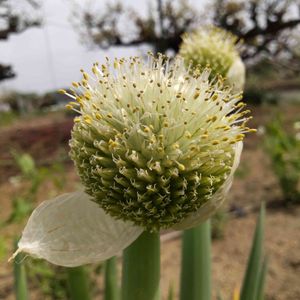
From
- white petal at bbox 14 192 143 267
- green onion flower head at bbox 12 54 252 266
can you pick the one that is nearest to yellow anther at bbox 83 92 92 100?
green onion flower head at bbox 12 54 252 266

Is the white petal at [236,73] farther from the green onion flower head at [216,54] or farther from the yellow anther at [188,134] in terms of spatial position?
the yellow anther at [188,134]

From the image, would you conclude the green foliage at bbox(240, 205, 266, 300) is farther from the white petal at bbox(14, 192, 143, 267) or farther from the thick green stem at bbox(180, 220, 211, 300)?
the white petal at bbox(14, 192, 143, 267)

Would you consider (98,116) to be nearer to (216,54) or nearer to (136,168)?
(136,168)

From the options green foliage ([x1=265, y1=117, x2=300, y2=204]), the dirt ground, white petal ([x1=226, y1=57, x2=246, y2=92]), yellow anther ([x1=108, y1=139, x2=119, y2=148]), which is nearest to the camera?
yellow anther ([x1=108, y1=139, x2=119, y2=148])

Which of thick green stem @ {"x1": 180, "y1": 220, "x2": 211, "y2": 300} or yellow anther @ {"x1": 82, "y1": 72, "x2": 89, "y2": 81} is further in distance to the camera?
thick green stem @ {"x1": 180, "y1": 220, "x2": 211, "y2": 300}

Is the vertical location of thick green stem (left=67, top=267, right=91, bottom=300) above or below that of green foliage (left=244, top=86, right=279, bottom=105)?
above
